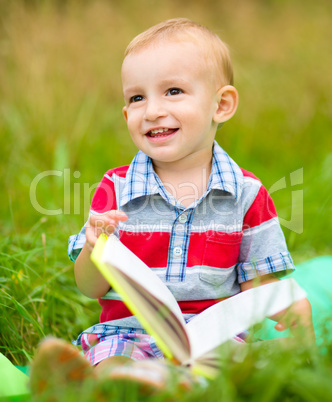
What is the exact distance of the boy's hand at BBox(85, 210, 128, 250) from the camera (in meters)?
1.24

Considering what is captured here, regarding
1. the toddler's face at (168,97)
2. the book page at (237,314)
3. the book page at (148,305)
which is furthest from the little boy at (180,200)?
the book page at (148,305)

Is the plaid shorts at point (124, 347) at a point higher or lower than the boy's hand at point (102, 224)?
lower

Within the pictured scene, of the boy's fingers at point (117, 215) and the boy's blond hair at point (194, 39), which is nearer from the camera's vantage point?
the boy's fingers at point (117, 215)

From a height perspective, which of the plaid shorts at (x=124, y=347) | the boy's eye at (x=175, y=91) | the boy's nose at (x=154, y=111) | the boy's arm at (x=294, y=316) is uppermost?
the boy's eye at (x=175, y=91)

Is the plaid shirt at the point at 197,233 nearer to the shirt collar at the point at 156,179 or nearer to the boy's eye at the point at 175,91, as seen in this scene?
the shirt collar at the point at 156,179

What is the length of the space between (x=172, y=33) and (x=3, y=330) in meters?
0.97

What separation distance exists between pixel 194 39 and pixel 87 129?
6.43 feet

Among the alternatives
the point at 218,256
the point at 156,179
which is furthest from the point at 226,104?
the point at 218,256

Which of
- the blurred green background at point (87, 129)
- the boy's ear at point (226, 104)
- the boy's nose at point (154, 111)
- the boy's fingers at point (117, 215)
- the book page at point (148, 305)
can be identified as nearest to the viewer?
the book page at point (148, 305)

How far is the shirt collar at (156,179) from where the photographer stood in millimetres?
1417

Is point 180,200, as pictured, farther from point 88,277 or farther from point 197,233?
point 88,277

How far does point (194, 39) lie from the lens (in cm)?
140

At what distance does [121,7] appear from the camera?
4.58 metres

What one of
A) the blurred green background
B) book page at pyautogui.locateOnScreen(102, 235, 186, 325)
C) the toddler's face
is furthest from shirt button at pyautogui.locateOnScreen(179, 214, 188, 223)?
the blurred green background
